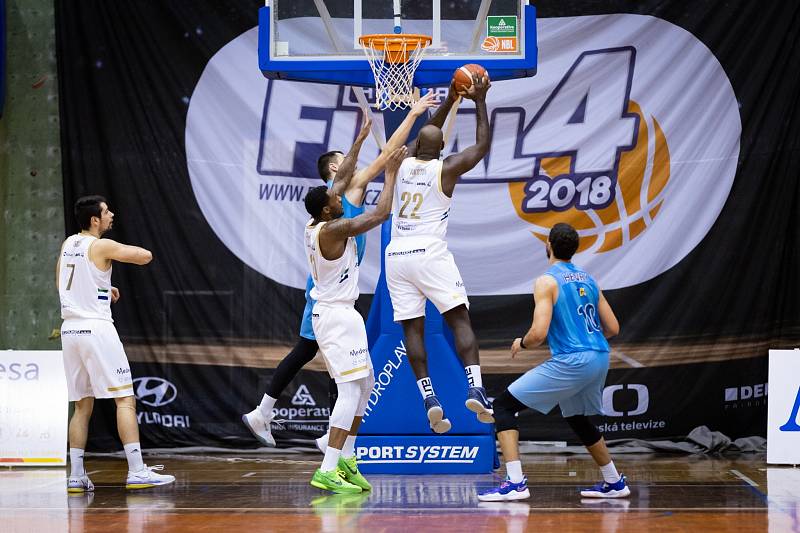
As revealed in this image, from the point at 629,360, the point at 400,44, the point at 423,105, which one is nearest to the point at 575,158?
the point at 629,360

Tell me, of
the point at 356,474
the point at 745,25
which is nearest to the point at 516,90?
the point at 745,25

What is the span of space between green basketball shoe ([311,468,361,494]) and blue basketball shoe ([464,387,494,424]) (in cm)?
104

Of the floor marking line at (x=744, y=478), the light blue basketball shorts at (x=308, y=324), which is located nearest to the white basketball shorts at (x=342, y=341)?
the light blue basketball shorts at (x=308, y=324)

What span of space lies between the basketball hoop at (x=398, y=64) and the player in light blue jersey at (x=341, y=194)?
21cm

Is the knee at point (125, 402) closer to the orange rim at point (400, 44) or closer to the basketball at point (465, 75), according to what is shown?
the orange rim at point (400, 44)

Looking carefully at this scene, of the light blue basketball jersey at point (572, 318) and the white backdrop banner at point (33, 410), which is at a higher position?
the light blue basketball jersey at point (572, 318)

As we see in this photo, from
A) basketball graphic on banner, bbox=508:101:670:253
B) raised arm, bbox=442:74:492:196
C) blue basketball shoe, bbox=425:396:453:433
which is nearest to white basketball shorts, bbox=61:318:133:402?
blue basketball shoe, bbox=425:396:453:433

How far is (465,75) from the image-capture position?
7914 millimetres

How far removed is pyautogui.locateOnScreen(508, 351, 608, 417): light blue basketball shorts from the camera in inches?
289

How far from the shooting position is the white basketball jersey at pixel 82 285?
833cm

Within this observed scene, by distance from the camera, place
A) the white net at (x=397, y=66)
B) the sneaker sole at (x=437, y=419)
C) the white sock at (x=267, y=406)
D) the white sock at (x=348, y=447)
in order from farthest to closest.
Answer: the white sock at (x=267, y=406)
the white net at (x=397, y=66)
the white sock at (x=348, y=447)
the sneaker sole at (x=437, y=419)

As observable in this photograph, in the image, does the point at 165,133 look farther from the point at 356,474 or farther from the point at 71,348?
the point at 356,474

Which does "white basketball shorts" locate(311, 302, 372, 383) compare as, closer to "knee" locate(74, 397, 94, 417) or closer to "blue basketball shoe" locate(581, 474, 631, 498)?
"blue basketball shoe" locate(581, 474, 631, 498)

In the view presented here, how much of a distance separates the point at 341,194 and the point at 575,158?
3.81 meters
